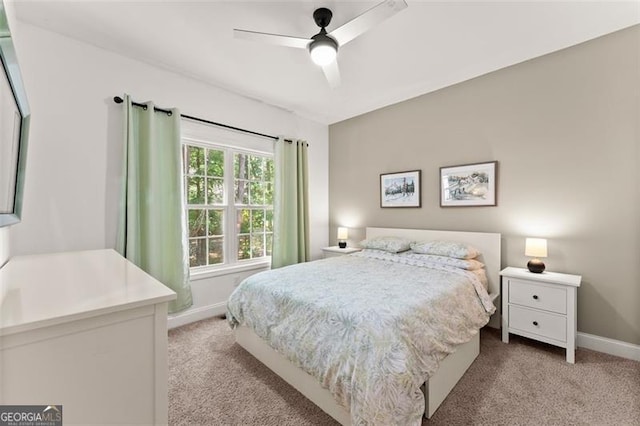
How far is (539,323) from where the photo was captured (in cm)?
229

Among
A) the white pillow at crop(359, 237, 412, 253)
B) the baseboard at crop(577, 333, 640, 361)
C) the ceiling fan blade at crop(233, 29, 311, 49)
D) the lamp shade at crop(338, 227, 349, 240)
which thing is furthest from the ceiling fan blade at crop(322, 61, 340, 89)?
the baseboard at crop(577, 333, 640, 361)

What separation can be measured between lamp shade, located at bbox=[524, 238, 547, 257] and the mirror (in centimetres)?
347

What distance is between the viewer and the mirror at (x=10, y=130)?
0.99 m

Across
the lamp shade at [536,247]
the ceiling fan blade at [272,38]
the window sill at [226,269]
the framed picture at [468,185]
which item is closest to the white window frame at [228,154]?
the window sill at [226,269]

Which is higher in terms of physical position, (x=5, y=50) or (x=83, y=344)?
(x=5, y=50)

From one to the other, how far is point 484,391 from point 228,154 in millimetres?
3367

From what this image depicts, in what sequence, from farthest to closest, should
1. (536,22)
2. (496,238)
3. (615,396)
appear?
(496,238) < (536,22) < (615,396)

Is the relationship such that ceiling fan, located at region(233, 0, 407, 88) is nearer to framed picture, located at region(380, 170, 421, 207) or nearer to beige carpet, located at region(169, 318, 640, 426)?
framed picture, located at region(380, 170, 421, 207)

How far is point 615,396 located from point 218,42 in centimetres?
399

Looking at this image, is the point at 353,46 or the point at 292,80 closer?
the point at 353,46

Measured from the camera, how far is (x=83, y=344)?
0.74m

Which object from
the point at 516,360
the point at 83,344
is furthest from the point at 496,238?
the point at 83,344

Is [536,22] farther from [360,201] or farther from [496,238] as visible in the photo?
[360,201]

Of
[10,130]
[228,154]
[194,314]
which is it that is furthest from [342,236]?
[10,130]
